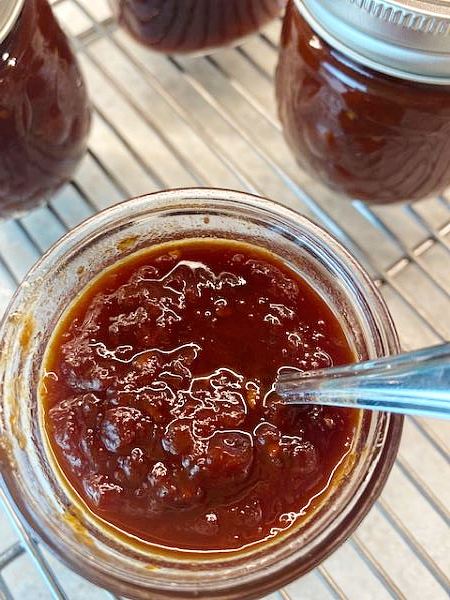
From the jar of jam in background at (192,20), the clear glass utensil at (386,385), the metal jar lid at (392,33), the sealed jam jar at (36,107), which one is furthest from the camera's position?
the jar of jam in background at (192,20)

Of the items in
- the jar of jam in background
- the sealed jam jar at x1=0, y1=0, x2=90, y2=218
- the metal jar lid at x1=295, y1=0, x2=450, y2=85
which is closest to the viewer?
the metal jar lid at x1=295, y1=0, x2=450, y2=85

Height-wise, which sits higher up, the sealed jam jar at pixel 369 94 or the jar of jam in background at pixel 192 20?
the jar of jam in background at pixel 192 20

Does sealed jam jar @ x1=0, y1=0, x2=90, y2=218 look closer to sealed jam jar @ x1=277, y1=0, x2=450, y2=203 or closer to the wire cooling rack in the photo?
the wire cooling rack

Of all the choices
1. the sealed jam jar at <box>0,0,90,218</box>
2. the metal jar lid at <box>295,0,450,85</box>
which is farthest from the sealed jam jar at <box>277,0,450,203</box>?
the sealed jam jar at <box>0,0,90,218</box>

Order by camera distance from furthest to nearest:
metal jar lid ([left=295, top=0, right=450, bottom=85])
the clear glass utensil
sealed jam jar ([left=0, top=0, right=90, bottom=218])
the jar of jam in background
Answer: the jar of jam in background → sealed jam jar ([left=0, top=0, right=90, bottom=218]) → metal jar lid ([left=295, top=0, right=450, bottom=85]) → the clear glass utensil

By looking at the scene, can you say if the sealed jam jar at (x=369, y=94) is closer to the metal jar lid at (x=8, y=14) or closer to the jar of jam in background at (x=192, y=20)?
the jar of jam in background at (x=192, y=20)

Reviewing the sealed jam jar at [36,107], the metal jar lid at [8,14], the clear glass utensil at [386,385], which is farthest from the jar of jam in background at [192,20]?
the clear glass utensil at [386,385]

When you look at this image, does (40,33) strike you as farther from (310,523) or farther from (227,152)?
(310,523)
